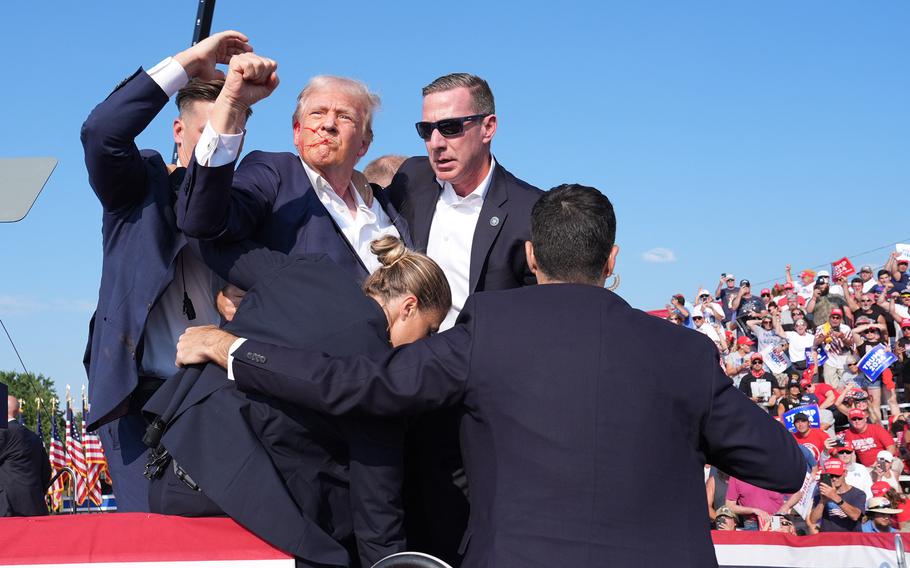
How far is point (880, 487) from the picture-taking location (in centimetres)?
1020

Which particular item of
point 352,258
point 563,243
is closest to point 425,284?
point 563,243

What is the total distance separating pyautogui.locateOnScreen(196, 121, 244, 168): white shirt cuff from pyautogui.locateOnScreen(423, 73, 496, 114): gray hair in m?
1.30

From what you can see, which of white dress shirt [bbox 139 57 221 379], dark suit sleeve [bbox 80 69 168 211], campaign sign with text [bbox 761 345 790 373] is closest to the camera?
dark suit sleeve [bbox 80 69 168 211]

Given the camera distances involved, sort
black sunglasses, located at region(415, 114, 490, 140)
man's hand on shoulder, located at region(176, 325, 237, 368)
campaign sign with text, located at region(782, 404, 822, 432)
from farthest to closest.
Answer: campaign sign with text, located at region(782, 404, 822, 432) → black sunglasses, located at region(415, 114, 490, 140) → man's hand on shoulder, located at region(176, 325, 237, 368)

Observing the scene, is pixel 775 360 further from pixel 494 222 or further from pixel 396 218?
pixel 396 218

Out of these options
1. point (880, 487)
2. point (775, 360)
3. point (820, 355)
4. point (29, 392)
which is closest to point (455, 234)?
point (880, 487)

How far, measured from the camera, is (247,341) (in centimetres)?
261

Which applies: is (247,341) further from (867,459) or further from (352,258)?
(867,459)

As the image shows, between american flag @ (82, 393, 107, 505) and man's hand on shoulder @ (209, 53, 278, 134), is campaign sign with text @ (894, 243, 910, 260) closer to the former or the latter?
american flag @ (82, 393, 107, 505)

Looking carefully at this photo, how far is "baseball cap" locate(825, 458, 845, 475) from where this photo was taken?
1012 cm

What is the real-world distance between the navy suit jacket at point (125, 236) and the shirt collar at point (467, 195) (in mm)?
1191

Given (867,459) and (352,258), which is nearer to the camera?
(352,258)

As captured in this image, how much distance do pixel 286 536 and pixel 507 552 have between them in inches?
23.9

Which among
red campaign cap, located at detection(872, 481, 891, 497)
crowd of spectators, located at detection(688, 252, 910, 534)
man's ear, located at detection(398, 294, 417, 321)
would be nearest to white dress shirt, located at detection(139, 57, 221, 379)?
man's ear, located at detection(398, 294, 417, 321)
